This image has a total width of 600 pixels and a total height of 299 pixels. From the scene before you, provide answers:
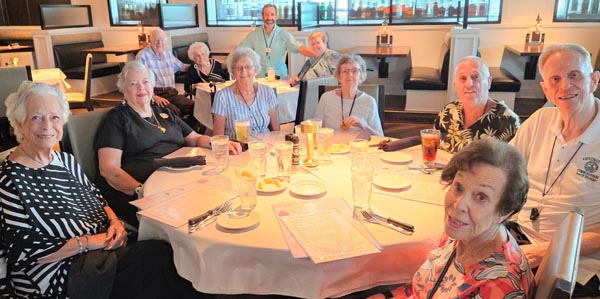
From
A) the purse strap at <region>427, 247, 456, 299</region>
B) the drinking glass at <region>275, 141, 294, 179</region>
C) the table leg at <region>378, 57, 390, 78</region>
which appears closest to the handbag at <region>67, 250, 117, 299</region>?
the drinking glass at <region>275, 141, 294, 179</region>

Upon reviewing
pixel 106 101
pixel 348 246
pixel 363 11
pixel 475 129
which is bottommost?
pixel 106 101

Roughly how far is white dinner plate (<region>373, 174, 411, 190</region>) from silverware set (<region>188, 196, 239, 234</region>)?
24.0 inches

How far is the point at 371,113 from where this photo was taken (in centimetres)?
286

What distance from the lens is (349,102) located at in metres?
2.88

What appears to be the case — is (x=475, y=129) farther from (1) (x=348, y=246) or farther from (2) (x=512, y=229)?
(1) (x=348, y=246)

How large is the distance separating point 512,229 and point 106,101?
21.1 ft

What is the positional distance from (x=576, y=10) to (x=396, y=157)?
5.70 metres

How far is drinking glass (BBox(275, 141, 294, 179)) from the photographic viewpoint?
191 centimetres

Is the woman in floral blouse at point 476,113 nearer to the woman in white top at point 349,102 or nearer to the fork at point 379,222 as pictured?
Result: the woman in white top at point 349,102

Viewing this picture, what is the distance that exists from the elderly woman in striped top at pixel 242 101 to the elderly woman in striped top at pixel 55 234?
1080 millimetres

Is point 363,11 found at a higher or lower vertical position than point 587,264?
higher

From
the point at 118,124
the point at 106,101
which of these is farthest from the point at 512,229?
the point at 106,101

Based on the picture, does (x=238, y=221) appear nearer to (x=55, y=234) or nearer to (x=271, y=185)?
(x=271, y=185)

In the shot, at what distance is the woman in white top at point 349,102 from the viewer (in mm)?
2855
